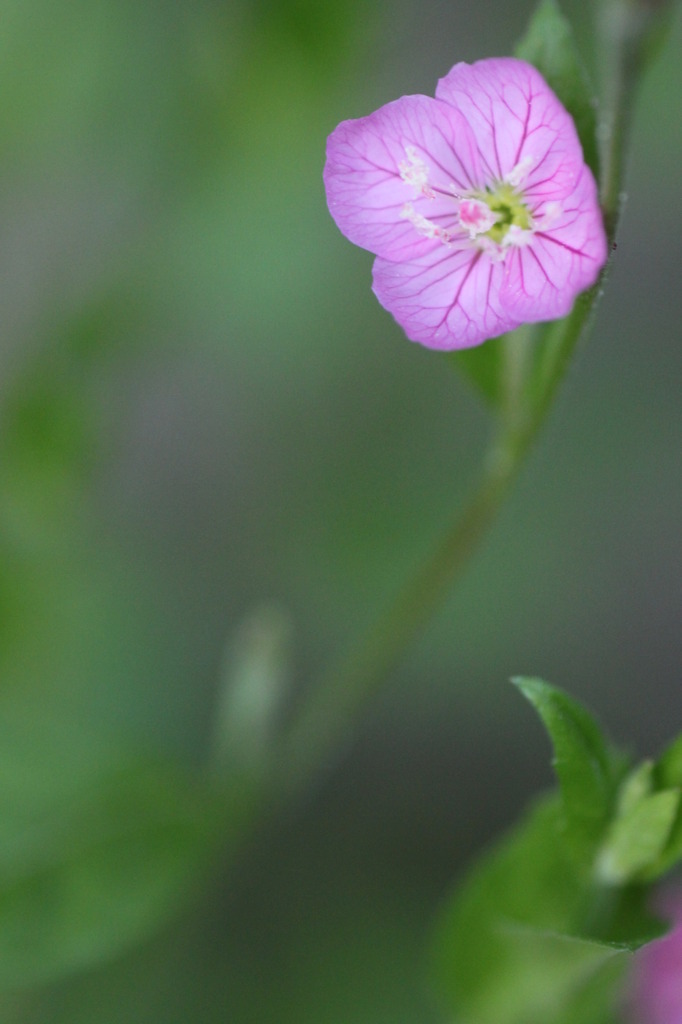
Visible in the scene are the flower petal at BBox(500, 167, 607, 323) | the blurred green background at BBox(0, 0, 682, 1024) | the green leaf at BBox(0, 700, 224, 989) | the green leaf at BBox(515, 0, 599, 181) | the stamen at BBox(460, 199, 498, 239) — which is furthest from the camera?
the blurred green background at BBox(0, 0, 682, 1024)

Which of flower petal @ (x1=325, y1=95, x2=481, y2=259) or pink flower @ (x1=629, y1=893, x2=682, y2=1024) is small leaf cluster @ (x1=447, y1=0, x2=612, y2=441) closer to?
flower petal @ (x1=325, y1=95, x2=481, y2=259)

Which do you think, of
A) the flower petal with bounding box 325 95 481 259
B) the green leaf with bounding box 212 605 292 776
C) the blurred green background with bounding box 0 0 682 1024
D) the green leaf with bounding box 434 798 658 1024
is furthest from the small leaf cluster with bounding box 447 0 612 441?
the blurred green background with bounding box 0 0 682 1024

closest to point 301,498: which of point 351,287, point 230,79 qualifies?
point 351,287

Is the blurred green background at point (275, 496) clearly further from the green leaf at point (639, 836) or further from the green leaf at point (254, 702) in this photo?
the green leaf at point (639, 836)

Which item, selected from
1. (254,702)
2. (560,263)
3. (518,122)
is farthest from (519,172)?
(254,702)

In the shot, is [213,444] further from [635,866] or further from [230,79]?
[635,866]

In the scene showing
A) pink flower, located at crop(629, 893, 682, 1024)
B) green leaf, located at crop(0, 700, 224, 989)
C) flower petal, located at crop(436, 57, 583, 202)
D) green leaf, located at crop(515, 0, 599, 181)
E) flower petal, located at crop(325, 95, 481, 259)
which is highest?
green leaf, located at crop(515, 0, 599, 181)
